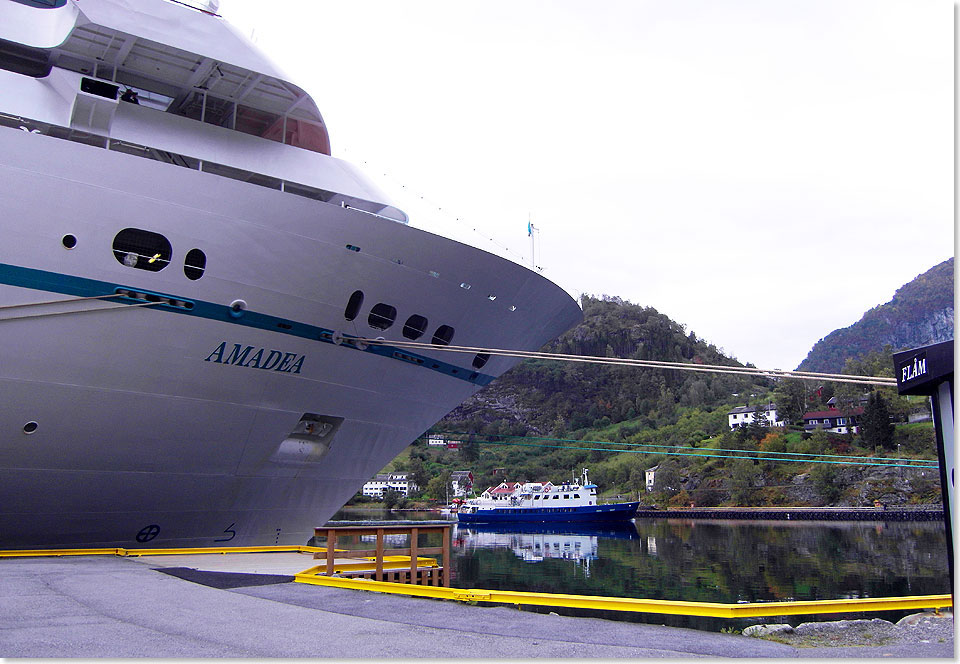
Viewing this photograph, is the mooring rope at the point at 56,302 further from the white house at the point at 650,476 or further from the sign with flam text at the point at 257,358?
the white house at the point at 650,476

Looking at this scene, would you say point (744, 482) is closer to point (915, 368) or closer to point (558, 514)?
point (558, 514)

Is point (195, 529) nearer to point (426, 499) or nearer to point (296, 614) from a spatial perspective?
point (296, 614)

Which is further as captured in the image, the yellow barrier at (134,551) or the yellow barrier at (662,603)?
the yellow barrier at (134,551)

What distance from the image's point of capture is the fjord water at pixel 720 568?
19172 mm

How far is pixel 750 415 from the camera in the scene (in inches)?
4011

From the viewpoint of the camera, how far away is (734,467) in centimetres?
7569

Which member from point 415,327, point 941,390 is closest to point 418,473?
point 415,327

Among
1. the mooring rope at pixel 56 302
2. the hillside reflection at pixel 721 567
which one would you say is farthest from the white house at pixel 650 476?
the mooring rope at pixel 56 302

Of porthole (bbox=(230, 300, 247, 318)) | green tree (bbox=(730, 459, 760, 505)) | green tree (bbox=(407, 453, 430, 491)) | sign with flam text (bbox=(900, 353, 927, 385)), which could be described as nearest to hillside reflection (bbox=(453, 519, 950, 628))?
sign with flam text (bbox=(900, 353, 927, 385))

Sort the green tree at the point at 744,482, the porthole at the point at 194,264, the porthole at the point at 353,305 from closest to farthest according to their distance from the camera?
1. the porthole at the point at 194,264
2. the porthole at the point at 353,305
3. the green tree at the point at 744,482

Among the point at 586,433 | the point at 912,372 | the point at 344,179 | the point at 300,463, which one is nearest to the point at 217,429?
the point at 300,463

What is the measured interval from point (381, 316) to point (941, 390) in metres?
8.42

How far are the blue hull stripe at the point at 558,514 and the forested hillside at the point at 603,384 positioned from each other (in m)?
66.9

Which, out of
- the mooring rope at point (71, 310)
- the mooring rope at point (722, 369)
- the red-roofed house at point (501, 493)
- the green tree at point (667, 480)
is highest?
the mooring rope at point (71, 310)
